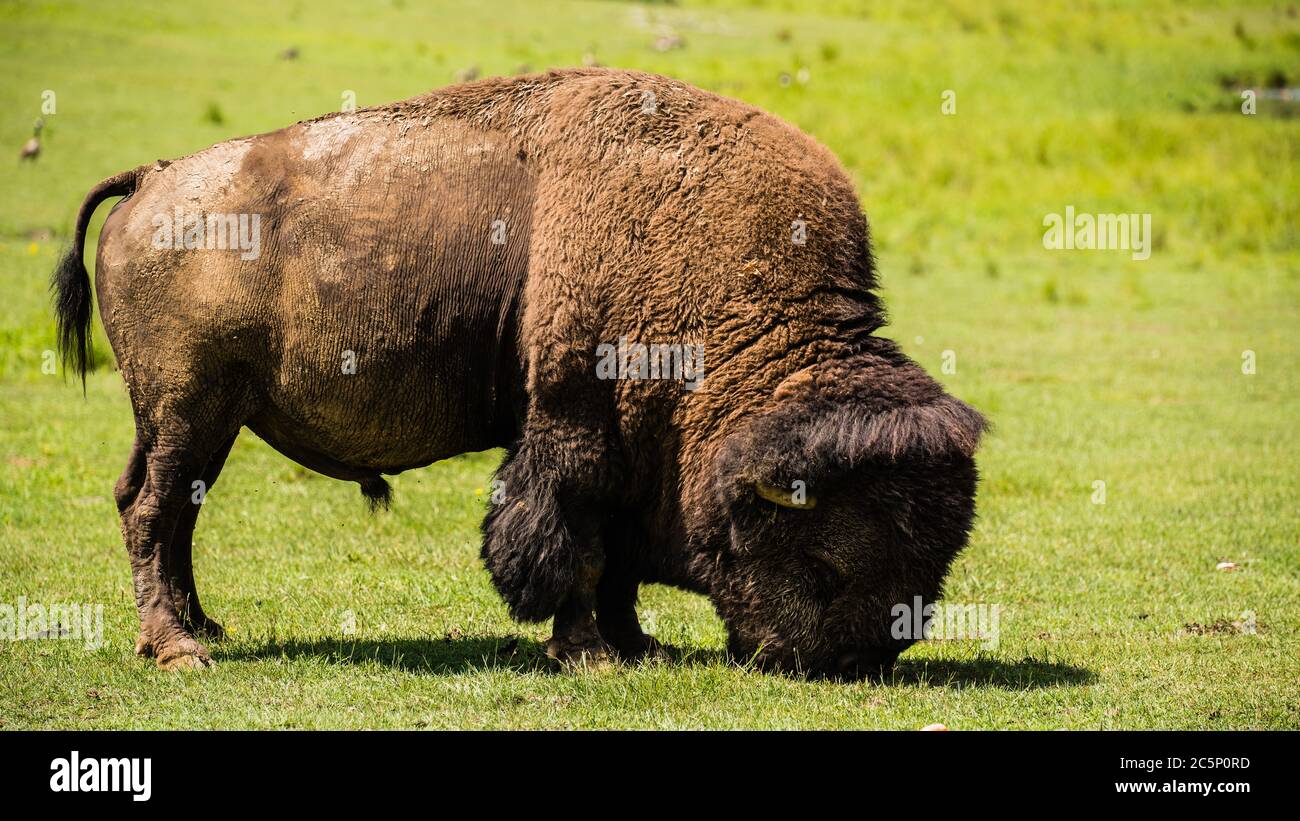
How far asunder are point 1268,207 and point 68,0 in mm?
28257

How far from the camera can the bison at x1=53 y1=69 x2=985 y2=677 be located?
7184mm

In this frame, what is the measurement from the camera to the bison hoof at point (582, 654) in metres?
7.73

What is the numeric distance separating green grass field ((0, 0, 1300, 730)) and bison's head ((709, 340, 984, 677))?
0.28 metres

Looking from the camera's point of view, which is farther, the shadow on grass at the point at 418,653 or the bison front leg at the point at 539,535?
the shadow on grass at the point at 418,653

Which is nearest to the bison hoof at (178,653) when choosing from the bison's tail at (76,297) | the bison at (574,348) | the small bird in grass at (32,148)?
the bison at (574,348)

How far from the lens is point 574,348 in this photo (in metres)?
7.35

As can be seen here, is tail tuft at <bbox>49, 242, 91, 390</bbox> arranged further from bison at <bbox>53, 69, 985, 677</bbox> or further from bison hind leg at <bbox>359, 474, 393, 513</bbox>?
bison hind leg at <bbox>359, 474, 393, 513</bbox>

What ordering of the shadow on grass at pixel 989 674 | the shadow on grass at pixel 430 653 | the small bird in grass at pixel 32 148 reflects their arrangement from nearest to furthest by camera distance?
the shadow on grass at pixel 989 674, the shadow on grass at pixel 430 653, the small bird in grass at pixel 32 148

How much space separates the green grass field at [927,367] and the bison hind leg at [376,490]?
0.83 metres

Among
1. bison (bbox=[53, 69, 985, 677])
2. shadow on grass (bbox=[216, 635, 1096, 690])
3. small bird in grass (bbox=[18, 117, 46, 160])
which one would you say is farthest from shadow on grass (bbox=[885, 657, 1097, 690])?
small bird in grass (bbox=[18, 117, 46, 160])

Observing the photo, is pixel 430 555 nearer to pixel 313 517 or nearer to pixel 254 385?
pixel 313 517

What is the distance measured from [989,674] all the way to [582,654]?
2229 millimetres

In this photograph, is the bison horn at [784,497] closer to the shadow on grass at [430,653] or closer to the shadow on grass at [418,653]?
the shadow on grass at [430,653]

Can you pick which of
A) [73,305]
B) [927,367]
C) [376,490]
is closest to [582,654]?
[376,490]
